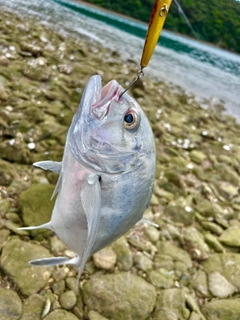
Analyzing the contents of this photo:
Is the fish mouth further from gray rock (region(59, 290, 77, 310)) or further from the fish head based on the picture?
gray rock (region(59, 290, 77, 310))

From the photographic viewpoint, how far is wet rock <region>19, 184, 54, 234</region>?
3857 mm

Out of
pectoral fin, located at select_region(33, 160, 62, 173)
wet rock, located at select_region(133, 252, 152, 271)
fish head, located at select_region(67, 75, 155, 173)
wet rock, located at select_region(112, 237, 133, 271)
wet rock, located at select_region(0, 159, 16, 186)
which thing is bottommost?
wet rock, located at select_region(133, 252, 152, 271)

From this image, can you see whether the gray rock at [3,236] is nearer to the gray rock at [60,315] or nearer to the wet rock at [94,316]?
the gray rock at [60,315]

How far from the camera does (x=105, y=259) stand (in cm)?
387

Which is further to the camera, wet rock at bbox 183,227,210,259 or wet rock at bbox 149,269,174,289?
wet rock at bbox 183,227,210,259

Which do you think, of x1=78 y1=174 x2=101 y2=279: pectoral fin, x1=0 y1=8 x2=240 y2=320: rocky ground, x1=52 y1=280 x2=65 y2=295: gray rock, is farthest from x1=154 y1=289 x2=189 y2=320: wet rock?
x1=78 y1=174 x2=101 y2=279: pectoral fin

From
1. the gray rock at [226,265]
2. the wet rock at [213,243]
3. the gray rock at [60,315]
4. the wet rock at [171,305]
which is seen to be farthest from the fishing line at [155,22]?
the wet rock at [213,243]

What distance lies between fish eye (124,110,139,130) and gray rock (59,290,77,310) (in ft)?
7.08

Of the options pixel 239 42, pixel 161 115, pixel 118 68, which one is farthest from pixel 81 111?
pixel 239 42

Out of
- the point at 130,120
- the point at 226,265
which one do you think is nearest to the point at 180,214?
the point at 226,265

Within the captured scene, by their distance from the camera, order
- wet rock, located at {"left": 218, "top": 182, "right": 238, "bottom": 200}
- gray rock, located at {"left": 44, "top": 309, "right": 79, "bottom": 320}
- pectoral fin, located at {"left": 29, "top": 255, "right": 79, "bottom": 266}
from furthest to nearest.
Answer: wet rock, located at {"left": 218, "top": 182, "right": 238, "bottom": 200}
gray rock, located at {"left": 44, "top": 309, "right": 79, "bottom": 320}
pectoral fin, located at {"left": 29, "top": 255, "right": 79, "bottom": 266}

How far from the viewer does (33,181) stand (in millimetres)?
4617

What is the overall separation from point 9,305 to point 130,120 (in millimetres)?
2194

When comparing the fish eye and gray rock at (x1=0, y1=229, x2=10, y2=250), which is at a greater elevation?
the fish eye
